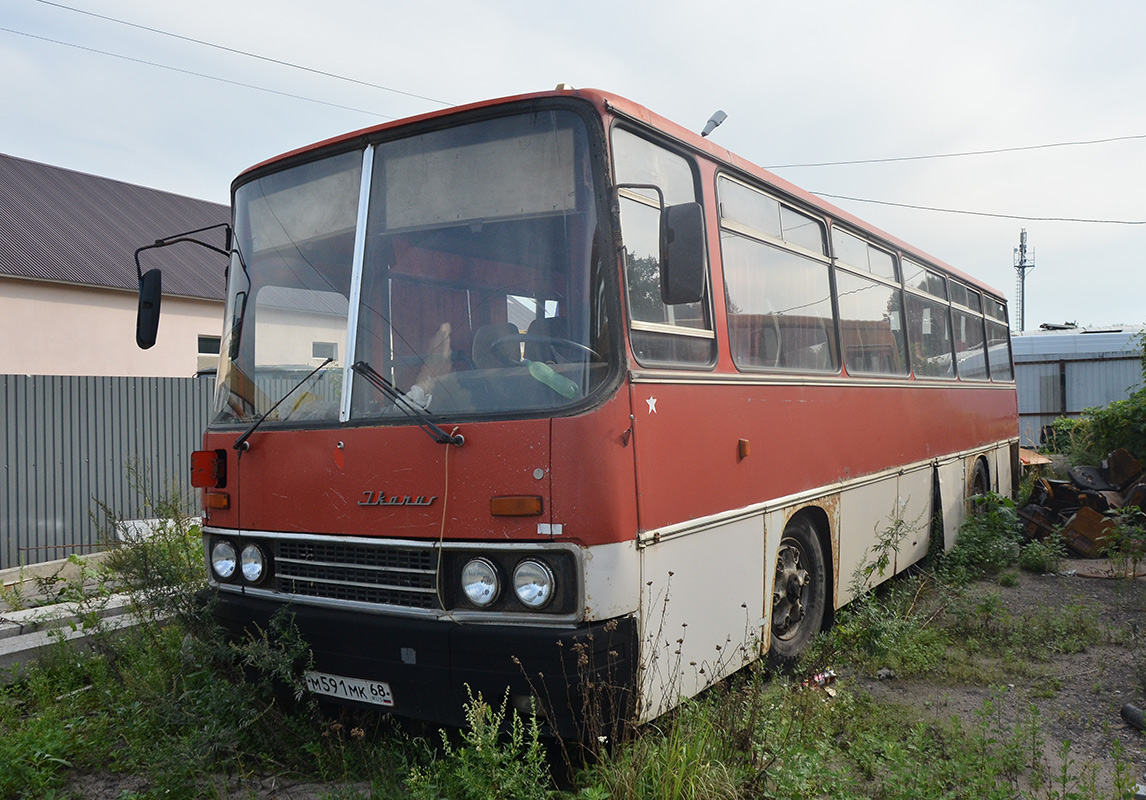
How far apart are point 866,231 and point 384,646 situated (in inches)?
208

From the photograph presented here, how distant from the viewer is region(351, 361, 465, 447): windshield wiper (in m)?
3.59

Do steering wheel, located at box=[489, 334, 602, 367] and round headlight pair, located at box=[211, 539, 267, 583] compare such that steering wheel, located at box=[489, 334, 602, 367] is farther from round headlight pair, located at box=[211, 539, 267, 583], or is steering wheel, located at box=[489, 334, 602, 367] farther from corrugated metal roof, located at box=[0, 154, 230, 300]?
corrugated metal roof, located at box=[0, 154, 230, 300]

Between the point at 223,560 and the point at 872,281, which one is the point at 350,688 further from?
the point at 872,281

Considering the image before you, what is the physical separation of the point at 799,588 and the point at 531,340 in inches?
102

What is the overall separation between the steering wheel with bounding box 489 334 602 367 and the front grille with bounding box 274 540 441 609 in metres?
0.83

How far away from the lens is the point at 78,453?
436 inches

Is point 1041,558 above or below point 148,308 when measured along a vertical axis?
below

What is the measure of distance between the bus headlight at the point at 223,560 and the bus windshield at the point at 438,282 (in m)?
0.62

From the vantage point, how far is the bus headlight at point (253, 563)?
4.25m

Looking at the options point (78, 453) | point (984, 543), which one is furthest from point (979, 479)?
point (78, 453)

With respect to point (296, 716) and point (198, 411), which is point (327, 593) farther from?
point (198, 411)

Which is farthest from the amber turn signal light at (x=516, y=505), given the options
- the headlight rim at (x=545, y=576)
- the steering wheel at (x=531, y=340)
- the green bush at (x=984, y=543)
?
the green bush at (x=984, y=543)

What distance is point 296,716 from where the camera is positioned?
14.6 feet

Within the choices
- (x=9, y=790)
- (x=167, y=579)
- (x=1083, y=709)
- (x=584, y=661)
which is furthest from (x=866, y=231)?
(x=9, y=790)
